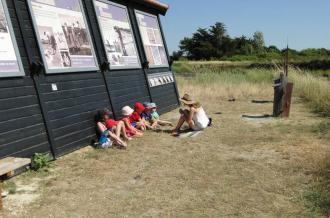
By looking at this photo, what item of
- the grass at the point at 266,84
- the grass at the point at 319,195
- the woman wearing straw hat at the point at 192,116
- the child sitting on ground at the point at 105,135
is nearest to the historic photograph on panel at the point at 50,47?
the child sitting on ground at the point at 105,135

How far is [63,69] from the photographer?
753 cm

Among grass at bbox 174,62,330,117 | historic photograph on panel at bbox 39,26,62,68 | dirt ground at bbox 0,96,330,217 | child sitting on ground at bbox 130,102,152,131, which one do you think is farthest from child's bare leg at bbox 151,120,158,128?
grass at bbox 174,62,330,117

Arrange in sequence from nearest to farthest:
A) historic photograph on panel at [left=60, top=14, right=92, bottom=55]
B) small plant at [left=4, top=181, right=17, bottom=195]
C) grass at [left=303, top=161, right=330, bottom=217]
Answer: grass at [left=303, top=161, right=330, bottom=217] → small plant at [left=4, top=181, right=17, bottom=195] → historic photograph on panel at [left=60, top=14, right=92, bottom=55]

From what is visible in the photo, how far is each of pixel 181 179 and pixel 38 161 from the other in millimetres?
2063

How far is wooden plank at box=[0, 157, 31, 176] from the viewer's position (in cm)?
528

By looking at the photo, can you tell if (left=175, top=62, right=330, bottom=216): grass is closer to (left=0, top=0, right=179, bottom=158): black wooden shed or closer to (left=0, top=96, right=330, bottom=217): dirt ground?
(left=0, top=96, right=330, bottom=217): dirt ground

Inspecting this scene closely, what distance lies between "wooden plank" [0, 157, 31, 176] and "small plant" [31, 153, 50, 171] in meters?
0.64

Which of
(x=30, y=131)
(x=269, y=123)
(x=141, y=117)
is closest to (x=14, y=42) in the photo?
(x=30, y=131)

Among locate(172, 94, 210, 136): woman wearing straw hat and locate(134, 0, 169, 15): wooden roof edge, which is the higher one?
locate(134, 0, 169, 15): wooden roof edge

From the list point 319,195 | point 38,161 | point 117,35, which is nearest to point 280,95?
point 117,35

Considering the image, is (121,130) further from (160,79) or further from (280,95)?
(280,95)

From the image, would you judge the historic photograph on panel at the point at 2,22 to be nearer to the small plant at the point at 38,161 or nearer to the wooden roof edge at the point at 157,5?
the small plant at the point at 38,161

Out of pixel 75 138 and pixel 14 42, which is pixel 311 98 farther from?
pixel 14 42

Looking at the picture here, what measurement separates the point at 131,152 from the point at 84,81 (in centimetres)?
164
